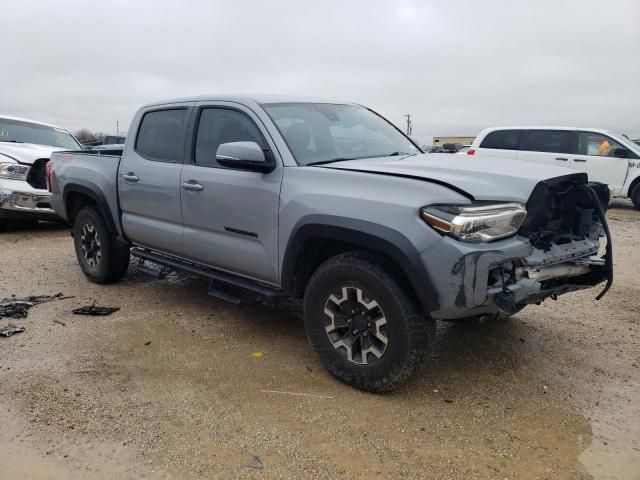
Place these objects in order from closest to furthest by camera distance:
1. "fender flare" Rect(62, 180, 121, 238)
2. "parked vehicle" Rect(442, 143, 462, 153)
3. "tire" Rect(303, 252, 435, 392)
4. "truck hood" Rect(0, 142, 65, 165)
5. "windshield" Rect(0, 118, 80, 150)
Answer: "tire" Rect(303, 252, 435, 392)
"fender flare" Rect(62, 180, 121, 238)
"truck hood" Rect(0, 142, 65, 165)
"windshield" Rect(0, 118, 80, 150)
"parked vehicle" Rect(442, 143, 462, 153)

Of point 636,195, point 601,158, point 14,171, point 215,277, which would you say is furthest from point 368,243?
point 636,195

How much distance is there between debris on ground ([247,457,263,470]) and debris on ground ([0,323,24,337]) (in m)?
2.61

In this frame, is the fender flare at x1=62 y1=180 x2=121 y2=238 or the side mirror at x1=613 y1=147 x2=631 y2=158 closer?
the fender flare at x1=62 y1=180 x2=121 y2=238

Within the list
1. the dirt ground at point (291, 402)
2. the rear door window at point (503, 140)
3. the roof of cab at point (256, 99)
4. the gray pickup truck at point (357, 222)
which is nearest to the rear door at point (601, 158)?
the rear door window at point (503, 140)

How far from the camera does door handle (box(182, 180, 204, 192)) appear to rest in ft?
13.1

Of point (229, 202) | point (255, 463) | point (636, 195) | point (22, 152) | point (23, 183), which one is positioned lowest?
point (255, 463)

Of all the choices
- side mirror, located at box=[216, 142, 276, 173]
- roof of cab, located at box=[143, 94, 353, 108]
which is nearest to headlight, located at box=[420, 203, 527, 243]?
side mirror, located at box=[216, 142, 276, 173]

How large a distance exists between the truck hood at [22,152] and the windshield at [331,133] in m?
5.85

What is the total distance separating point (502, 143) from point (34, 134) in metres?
9.66

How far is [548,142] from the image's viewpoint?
11.8 m

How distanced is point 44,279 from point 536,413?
511 cm

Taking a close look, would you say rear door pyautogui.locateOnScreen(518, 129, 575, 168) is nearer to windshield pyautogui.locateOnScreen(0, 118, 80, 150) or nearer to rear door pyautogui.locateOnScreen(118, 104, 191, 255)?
rear door pyautogui.locateOnScreen(118, 104, 191, 255)

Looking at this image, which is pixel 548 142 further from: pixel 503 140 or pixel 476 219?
pixel 476 219

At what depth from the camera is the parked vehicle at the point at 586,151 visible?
1162cm
